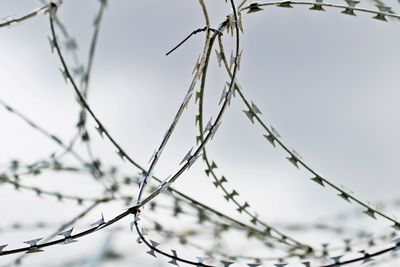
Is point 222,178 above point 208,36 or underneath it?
underneath

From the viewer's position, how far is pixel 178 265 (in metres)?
4.40

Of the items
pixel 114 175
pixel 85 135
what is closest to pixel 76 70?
pixel 85 135

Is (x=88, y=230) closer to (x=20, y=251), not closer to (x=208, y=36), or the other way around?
(x=20, y=251)

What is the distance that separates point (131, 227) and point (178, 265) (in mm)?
444

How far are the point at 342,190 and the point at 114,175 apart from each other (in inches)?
130

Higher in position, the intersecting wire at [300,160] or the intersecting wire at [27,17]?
the intersecting wire at [27,17]

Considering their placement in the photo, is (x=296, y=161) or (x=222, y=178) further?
(x=222, y=178)

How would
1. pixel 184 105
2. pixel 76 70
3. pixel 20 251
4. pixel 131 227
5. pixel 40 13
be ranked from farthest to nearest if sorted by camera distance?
1. pixel 76 70
2. pixel 40 13
3. pixel 184 105
4. pixel 131 227
5. pixel 20 251

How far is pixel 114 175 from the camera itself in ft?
24.9

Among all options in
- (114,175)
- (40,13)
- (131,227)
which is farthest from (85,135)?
(131,227)

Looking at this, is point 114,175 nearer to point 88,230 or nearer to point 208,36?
point 208,36

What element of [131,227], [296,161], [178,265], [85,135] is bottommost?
[178,265]

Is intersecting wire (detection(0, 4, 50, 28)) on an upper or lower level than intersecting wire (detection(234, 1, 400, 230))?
upper

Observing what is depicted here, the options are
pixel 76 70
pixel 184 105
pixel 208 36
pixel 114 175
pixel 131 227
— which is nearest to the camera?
pixel 131 227
